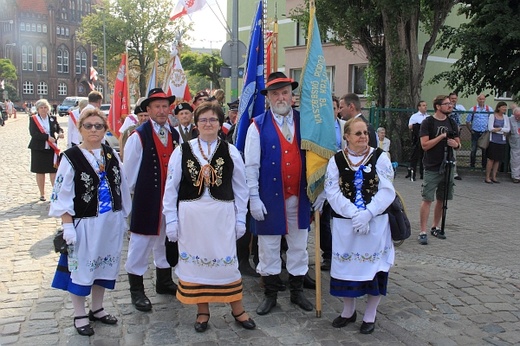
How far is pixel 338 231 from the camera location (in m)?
4.55

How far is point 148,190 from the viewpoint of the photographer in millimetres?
5051

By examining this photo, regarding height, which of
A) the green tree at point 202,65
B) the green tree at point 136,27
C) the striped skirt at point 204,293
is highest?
the green tree at point 136,27

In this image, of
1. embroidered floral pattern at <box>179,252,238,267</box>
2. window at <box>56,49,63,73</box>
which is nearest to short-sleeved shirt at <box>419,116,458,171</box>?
embroidered floral pattern at <box>179,252,238,267</box>

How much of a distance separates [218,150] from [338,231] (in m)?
1.25

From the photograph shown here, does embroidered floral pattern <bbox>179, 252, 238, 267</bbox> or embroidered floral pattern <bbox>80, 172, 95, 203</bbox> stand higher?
embroidered floral pattern <bbox>80, 172, 95, 203</bbox>

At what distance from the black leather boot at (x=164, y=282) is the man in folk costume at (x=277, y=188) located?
39.5 inches

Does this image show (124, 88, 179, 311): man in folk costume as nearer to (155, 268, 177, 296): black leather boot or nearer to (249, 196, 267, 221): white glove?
(155, 268, 177, 296): black leather boot

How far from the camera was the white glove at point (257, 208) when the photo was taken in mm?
4730

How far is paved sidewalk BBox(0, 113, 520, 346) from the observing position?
4.42 meters

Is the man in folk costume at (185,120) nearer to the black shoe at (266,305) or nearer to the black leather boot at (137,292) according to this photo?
the black leather boot at (137,292)

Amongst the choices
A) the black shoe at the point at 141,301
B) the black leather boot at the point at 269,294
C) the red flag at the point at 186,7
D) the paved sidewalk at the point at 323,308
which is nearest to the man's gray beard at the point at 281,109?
the black leather boot at the point at 269,294

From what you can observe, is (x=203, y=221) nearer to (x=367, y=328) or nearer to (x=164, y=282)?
(x=164, y=282)

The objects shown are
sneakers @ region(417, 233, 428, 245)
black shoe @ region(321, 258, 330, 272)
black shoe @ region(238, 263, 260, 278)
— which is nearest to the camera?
black shoe @ region(238, 263, 260, 278)

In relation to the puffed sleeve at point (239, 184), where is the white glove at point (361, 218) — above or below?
below
